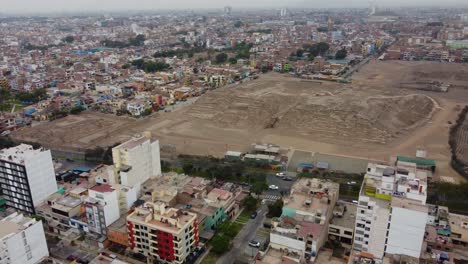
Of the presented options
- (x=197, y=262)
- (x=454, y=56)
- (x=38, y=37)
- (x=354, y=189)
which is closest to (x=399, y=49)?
(x=454, y=56)

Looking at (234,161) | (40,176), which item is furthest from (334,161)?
(40,176)

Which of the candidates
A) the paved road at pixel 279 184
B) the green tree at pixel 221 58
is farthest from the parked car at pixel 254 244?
the green tree at pixel 221 58

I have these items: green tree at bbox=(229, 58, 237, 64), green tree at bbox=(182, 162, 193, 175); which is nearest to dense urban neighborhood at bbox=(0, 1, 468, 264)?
green tree at bbox=(229, 58, 237, 64)

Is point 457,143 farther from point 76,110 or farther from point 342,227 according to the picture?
point 76,110

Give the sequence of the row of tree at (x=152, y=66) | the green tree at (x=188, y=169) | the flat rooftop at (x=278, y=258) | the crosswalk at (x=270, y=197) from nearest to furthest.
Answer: the flat rooftop at (x=278, y=258), the crosswalk at (x=270, y=197), the green tree at (x=188, y=169), the row of tree at (x=152, y=66)

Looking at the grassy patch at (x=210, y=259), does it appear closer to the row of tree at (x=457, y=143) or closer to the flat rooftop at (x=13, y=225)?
the flat rooftop at (x=13, y=225)

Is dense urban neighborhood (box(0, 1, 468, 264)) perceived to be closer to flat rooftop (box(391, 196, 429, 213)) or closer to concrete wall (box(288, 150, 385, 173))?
flat rooftop (box(391, 196, 429, 213))
